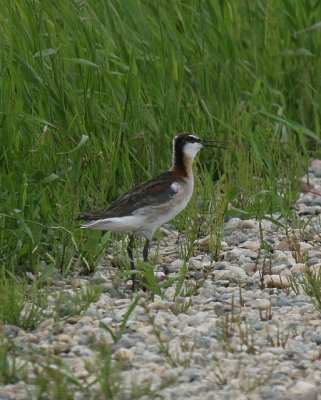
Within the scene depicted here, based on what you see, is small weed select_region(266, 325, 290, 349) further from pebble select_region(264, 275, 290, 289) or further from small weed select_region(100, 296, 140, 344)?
pebble select_region(264, 275, 290, 289)

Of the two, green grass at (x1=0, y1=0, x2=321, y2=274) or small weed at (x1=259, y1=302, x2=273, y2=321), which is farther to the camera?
green grass at (x1=0, y1=0, x2=321, y2=274)

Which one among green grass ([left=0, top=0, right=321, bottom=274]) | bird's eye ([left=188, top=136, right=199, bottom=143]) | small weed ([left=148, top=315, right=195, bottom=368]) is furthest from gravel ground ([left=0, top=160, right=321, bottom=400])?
bird's eye ([left=188, top=136, right=199, bottom=143])

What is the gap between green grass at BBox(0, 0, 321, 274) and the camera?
877 centimetres

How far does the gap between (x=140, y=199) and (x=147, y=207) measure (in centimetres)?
9

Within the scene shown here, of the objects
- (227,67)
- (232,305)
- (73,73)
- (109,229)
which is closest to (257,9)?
(227,67)

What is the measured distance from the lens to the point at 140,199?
28.0ft

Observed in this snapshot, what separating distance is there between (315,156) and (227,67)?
3.55 ft

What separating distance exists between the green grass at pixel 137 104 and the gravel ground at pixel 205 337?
0.68 m

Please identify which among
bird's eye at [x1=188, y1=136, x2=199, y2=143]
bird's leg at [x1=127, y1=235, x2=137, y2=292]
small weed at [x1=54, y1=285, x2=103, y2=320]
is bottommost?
bird's leg at [x1=127, y1=235, x2=137, y2=292]

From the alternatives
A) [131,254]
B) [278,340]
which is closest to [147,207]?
[131,254]

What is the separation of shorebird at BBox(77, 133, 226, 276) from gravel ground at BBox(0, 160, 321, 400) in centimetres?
32

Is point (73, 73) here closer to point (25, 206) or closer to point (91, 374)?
point (25, 206)

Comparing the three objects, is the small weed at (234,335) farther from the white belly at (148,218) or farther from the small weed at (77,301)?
the white belly at (148,218)

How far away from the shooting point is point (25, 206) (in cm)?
866
